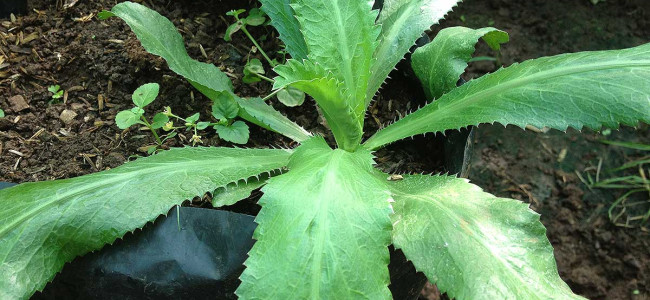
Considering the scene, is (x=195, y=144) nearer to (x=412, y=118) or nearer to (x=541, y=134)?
(x=412, y=118)

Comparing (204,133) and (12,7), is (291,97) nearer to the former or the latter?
(204,133)

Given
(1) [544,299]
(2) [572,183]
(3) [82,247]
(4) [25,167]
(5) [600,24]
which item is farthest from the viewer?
(5) [600,24]

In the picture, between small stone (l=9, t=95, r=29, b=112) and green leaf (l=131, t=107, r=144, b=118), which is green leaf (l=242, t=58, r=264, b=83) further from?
small stone (l=9, t=95, r=29, b=112)

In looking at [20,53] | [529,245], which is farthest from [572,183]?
[20,53]

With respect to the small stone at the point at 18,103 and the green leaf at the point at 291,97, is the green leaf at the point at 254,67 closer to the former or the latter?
Result: the green leaf at the point at 291,97

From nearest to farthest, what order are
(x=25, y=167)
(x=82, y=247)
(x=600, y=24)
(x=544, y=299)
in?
(x=544, y=299) < (x=82, y=247) < (x=25, y=167) < (x=600, y=24)

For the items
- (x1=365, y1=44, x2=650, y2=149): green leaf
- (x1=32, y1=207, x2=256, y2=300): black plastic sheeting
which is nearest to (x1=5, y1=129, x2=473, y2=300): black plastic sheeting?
(x1=32, y1=207, x2=256, y2=300): black plastic sheeting
